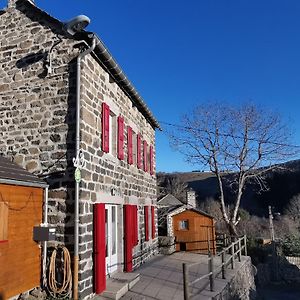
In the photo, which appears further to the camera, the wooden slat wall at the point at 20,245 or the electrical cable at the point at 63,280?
the electrical cable at the point at 63,280

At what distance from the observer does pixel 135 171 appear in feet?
37.8

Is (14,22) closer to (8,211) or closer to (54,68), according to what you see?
(54,68)

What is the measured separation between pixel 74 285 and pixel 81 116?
3.36 m

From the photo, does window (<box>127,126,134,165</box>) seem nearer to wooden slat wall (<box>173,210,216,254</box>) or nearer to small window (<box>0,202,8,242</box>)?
small window (<box>0,202,8,242</box>)

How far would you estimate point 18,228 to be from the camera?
624cm

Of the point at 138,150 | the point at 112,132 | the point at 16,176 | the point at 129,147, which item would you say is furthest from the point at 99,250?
the point at 138,150

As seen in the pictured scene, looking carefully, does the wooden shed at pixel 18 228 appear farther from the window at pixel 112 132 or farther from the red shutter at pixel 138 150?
the red shutter at pixel 138 150

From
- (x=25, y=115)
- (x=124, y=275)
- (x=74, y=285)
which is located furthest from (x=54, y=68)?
(x=124, y=275)

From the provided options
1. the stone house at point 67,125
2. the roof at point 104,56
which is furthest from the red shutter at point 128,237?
the roof at point 104,56

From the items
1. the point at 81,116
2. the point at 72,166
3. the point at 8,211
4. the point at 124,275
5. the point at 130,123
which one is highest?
the point at 130,123

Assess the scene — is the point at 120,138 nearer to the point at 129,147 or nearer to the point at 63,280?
the point at 129,147

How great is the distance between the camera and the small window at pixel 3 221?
5797 millimetres

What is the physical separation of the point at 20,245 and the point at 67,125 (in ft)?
8.39

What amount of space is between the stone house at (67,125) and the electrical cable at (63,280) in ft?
0.54
